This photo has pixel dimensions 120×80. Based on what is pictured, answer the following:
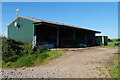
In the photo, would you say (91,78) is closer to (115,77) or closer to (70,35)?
(115,77)

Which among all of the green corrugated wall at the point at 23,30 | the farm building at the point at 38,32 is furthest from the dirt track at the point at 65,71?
the green corrugated wall at the point at 23,30

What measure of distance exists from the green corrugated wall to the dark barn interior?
115cm

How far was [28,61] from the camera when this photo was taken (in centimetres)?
686

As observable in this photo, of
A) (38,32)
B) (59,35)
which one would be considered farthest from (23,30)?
(59,35)

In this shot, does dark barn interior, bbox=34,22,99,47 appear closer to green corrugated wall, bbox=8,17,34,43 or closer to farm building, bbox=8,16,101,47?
farm building, bbox=8,16,101,47

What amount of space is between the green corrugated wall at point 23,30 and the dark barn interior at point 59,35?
45.5 inches

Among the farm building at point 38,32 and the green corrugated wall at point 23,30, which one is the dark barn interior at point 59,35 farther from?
the green corrugated wall at point 23,30

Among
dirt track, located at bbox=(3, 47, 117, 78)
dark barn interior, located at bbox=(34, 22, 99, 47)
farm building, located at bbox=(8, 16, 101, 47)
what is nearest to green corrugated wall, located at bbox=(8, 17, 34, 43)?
farm building, located at bbox=(8, 16, 101, 47)

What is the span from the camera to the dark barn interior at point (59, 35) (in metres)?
15.1

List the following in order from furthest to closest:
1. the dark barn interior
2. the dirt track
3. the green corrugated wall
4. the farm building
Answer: the dark barn interior
the green corrugated wall
the farm building
the dirt track

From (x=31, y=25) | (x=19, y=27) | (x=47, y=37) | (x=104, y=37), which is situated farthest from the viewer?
(x=104, y=37)

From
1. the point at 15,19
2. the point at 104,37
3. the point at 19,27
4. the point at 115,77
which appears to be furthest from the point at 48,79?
the point at 104,37

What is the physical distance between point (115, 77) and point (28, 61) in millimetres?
5171

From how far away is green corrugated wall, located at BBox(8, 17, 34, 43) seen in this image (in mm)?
13181
